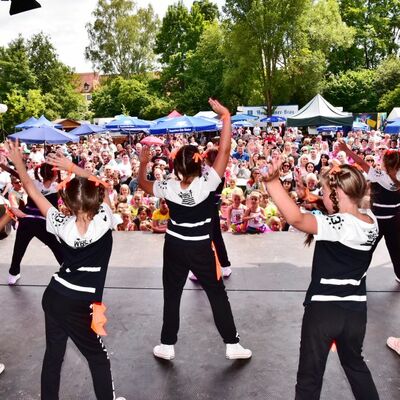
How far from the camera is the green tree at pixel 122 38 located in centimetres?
4044

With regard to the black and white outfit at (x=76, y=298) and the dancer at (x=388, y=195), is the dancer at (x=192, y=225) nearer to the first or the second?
the black and white outfit at (x=76, y=298)

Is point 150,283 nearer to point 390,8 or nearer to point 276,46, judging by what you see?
point 276,46

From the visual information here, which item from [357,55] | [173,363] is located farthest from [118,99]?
[173,363]

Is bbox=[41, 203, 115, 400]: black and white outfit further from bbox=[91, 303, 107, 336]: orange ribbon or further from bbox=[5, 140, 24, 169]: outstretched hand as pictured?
bbox=[5, 140, 24, 169]: outstretched hand

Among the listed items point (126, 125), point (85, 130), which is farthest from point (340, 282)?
point (85, 130)

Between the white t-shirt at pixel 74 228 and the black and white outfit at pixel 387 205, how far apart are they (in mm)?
2658

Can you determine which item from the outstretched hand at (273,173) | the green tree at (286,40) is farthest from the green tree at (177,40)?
the outstretched hand at (273,173)

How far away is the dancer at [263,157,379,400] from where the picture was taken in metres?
2.08

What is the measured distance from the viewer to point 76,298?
7.61ft

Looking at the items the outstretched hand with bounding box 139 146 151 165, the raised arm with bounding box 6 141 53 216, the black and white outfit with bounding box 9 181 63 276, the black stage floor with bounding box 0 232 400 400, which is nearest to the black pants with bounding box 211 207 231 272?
the black stage floor with bounding box 0 232 400 400

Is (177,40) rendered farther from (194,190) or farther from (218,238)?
(194,190)

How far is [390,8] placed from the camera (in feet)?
130

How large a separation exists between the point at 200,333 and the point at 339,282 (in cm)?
166

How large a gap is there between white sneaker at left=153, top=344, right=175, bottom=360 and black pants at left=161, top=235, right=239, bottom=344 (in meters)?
0.10
